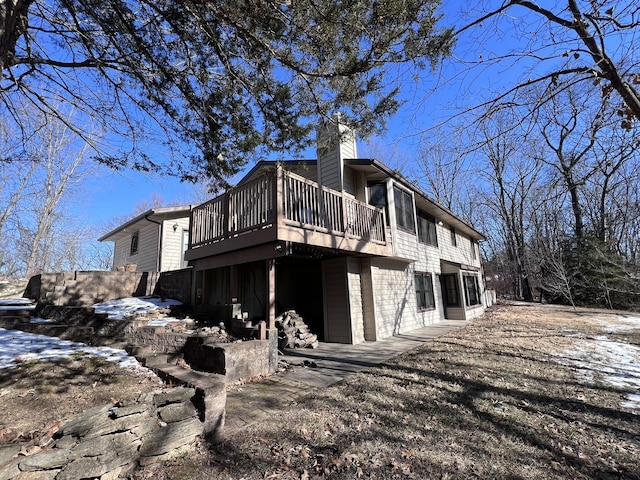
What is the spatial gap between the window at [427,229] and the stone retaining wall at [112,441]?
1105 centimetres

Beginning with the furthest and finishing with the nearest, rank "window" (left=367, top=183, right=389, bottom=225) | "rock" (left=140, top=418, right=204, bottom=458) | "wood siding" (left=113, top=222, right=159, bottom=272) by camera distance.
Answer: "wood siding" (left=113, top=222, right=159, bottom=272)
"window" (left=367, top=183, right=389, bottom=225)
"rock" (left=140, top=418, right=204, bottom=458)

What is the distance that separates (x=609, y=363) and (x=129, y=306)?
1093cm

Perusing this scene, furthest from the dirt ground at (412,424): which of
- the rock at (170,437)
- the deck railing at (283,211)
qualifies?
the deck railing at (283,211)

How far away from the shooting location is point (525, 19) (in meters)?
3.64

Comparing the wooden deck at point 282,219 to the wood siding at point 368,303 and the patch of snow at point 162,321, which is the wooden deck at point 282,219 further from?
the patch of snow at point 162,321

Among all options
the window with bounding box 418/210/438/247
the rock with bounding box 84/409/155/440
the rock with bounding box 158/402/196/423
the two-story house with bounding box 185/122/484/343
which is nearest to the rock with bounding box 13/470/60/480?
the rock with bounding box 84/409/155/440

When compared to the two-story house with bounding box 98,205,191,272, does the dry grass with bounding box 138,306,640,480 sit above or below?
below

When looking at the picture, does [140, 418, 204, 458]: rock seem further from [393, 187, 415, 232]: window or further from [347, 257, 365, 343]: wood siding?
[393, 187, 415, 232]: window

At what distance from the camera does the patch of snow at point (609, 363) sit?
4762 mm

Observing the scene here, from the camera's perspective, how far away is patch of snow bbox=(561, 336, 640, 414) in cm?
476

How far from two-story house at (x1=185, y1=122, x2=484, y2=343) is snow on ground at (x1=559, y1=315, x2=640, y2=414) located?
4.57 m

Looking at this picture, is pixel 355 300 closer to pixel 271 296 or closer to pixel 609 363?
pixel 271 296

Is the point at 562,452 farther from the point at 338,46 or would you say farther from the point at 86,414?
the point at 338,46

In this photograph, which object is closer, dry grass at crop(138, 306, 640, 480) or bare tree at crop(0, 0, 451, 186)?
dry grass at crop(138, 306, 640, 480)
